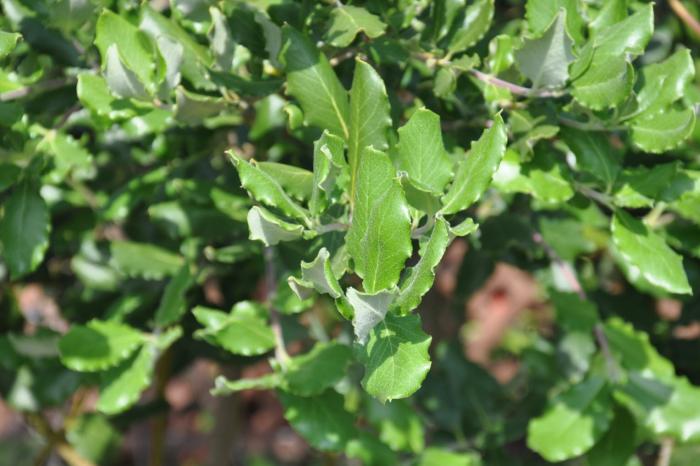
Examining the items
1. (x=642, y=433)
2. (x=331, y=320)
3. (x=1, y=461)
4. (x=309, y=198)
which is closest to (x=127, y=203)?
(x=309, y=198)

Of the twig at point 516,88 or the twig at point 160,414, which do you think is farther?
the twig at point 160,414

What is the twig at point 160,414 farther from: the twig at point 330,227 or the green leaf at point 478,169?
the green leaf at point 478,169

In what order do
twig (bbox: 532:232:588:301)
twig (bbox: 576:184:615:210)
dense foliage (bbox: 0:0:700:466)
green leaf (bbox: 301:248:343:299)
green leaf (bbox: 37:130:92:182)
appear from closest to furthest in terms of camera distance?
green leaf (bbox: 301:248:343:299) → dense foliage (bbox: 0:0:700:466) → twig (bbox: 576:184:615:210) → green leaf (bbox: 37:130:92:182) → twig (bbox: 532:232:588:301)

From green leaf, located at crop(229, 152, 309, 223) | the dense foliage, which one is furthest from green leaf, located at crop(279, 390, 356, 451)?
green leaf, located at crop(229, 152, 309, 223)

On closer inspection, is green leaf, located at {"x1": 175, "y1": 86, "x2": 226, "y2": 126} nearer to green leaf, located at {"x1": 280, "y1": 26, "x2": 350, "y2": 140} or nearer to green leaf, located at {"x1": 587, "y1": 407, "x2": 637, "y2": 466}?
green leaf, located at {"x1": 280, "y1": 26, "x2": 350, "y2": 140}

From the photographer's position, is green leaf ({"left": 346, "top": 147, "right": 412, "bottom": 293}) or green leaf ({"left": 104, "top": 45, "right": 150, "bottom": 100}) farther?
green leaf ({"left": 104, "top": 45, "right": 150, "bottom": 100})

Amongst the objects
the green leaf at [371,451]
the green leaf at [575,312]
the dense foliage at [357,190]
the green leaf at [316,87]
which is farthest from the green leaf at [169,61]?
the green leaf at [575,312]
